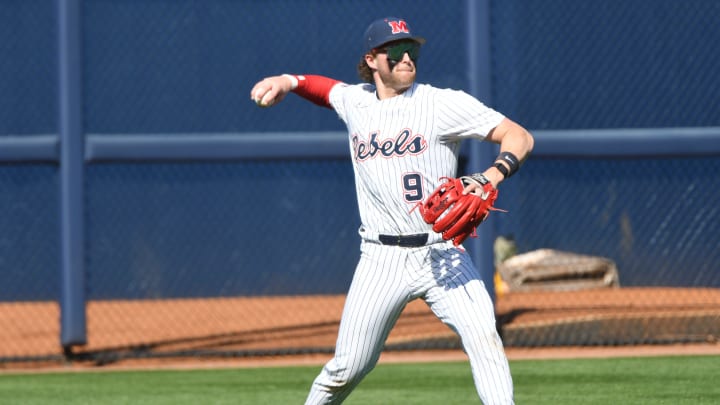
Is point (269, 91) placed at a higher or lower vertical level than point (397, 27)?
lower

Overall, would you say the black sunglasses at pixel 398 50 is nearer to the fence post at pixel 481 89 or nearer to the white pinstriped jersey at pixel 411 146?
the white pinstriped jersey at pixel 411 146

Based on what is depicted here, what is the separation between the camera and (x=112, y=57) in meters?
10.9

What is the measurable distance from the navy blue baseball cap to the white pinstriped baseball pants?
795 mm

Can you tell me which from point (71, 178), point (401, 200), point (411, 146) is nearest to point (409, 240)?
point (401, 200)

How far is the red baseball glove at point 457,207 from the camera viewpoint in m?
4.05

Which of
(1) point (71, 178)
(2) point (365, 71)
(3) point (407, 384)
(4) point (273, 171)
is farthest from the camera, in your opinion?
(4) point (273, 171)

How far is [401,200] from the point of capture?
4.41m

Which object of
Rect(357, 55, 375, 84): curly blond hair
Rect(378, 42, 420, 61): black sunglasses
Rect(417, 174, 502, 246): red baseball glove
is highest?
Rect(378, 42, 420, 61): black sunglasses

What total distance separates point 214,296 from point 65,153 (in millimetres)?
3198

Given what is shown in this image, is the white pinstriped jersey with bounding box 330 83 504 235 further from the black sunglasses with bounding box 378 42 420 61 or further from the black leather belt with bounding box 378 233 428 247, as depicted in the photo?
the black sunglasses with bounding box 378 42 420 61

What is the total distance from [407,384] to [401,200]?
2.70 metres

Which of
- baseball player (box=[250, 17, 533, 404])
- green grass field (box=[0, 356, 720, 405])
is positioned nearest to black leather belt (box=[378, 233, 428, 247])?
baseball player (box=[250, 17, 533, 404])

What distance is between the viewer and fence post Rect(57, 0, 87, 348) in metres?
8.20

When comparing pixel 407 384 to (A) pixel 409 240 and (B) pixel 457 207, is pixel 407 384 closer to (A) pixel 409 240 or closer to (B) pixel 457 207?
(A) pixel 409 240
